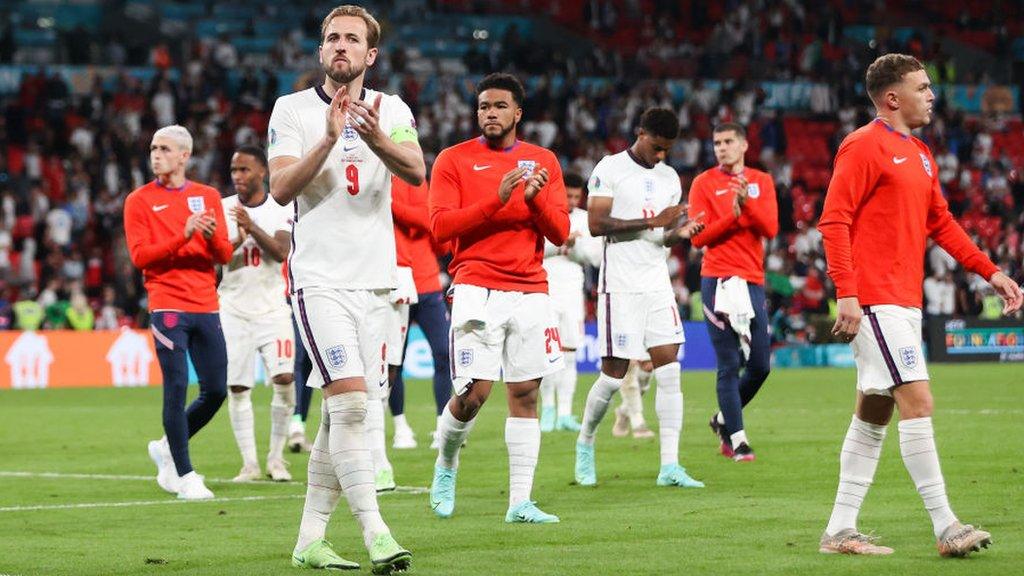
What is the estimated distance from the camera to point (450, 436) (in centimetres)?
1004

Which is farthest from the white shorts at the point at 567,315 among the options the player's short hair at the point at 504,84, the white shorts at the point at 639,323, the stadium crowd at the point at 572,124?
the stadium crowd at the point at 572,124

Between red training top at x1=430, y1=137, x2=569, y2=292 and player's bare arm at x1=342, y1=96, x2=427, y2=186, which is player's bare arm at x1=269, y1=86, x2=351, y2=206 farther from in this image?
red training top at x1=430, y1=137, x2=569, y2=292

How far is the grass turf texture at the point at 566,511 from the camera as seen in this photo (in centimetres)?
806

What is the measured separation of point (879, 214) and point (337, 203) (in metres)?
2.59

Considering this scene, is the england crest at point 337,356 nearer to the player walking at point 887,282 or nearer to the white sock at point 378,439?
the player walking at point 887,282

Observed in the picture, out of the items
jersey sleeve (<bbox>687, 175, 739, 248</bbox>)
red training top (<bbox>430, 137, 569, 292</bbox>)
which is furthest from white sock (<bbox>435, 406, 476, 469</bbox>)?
jersey sleeve (<bbox>687, 175, 739, 248</bbox>)

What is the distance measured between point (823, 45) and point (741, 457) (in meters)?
33.2

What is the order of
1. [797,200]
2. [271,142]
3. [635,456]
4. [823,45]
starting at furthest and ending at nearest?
[823,45] → [797,200] → [635,456] → [271,142]

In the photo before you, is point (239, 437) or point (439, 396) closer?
point (239, 437)

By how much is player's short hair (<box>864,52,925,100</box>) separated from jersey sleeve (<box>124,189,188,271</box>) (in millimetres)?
5001

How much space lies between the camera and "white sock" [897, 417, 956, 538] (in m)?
7.90

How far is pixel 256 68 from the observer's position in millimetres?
37656

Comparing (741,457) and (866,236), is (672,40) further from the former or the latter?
(866,236)

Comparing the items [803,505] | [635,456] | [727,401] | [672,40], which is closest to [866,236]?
[803,505]
